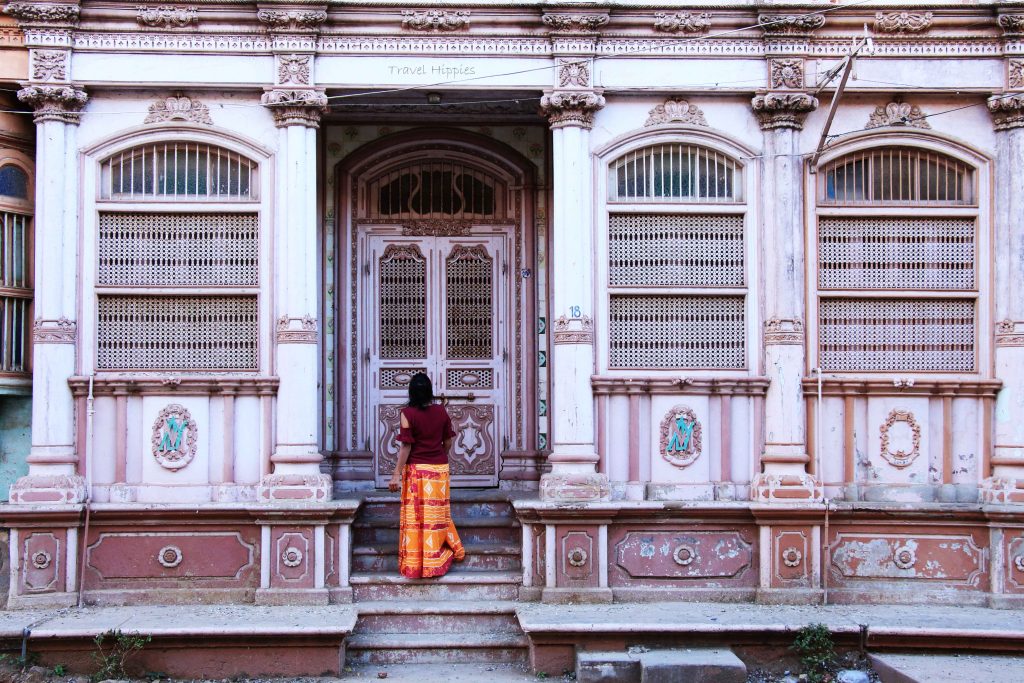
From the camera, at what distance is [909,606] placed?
9.08 metres

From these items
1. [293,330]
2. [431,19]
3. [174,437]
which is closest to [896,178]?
[431,19]

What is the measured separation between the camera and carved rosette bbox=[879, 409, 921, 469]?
30.9 ft

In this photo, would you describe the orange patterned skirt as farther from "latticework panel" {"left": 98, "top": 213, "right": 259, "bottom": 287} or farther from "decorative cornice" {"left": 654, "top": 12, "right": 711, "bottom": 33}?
"decorative cornice" {"left": 654, "top": 12, "right": 711, "bottom": 33}

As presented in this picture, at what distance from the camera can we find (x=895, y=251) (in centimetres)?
955

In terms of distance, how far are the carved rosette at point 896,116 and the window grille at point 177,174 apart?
5172 millimetres

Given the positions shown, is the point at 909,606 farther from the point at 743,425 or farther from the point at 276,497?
the point at 276,497

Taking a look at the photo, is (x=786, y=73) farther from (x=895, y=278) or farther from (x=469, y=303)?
(x=469, y=303)

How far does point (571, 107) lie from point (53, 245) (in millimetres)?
4286

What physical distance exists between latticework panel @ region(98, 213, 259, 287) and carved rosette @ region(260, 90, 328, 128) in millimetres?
845

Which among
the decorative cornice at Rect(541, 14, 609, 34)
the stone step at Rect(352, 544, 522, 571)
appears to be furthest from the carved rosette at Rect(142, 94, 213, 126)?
the stone step at Rect(352, 544, 522, 571)

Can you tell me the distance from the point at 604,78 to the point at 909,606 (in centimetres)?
491

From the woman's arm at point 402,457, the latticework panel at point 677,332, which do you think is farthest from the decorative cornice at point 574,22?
the woman's arm at point 402,457

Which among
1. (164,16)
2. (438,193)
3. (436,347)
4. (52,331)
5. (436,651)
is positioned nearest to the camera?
(436,651)

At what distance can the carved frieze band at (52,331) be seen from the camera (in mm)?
9023
